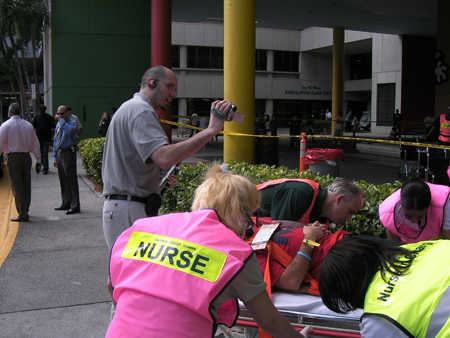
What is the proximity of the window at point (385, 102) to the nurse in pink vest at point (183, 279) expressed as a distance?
3315cm

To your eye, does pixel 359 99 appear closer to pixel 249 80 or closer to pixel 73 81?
pixel 73 81

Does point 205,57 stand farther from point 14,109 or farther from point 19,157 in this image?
point 19,157

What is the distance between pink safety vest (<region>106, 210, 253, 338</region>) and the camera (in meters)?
1.59

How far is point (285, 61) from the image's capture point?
147 ft

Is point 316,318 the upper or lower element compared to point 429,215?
lower

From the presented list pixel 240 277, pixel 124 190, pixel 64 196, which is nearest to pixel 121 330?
pixel 240 277

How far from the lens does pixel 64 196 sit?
869 cm

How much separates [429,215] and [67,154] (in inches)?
262

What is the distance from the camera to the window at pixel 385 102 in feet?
108

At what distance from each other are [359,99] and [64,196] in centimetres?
4250

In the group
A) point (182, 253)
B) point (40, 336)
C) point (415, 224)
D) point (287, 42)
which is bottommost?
point (40, 336)

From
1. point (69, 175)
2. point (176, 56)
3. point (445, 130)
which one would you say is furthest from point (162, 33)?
point (176, 56)

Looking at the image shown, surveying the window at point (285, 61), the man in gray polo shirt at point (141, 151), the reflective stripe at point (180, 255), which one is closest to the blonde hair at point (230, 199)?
the reflective stripe at point (180, 255)

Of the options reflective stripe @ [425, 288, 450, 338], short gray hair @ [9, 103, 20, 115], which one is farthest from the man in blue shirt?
reflective stripe @ [425, 288, 450, 338]
